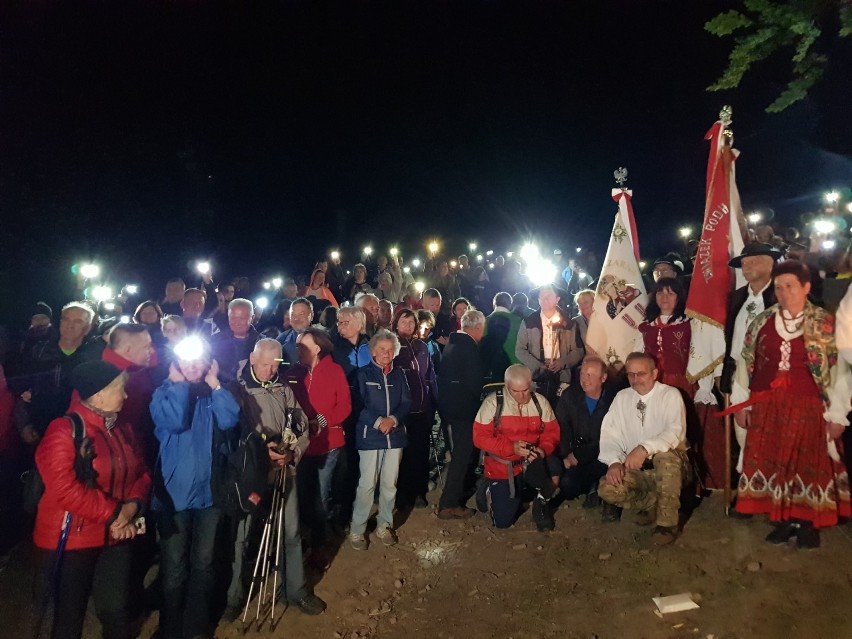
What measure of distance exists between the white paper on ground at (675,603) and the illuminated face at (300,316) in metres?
4.36

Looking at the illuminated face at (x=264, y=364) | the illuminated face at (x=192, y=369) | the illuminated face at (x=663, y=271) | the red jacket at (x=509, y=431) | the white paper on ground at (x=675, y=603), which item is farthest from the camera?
the illuminated face at (x=663, y=271)

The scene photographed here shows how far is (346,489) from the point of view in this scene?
6.57 m

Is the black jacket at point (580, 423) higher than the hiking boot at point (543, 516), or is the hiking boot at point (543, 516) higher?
the black jacket at point (580, 423)

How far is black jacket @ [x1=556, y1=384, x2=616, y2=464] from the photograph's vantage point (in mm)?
6441

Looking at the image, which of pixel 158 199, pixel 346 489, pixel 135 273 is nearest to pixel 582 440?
pixel 346 489

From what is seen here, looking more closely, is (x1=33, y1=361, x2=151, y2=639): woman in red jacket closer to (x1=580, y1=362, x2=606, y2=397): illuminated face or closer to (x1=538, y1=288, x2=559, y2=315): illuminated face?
(x1=580, y1=362, x2=606, y2=397): illuminated face

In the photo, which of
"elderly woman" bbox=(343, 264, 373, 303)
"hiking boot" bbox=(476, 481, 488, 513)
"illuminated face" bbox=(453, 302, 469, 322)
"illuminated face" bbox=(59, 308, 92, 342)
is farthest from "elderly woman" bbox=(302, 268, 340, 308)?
"hiking boot" bbox=(476, 481, 488, 513)

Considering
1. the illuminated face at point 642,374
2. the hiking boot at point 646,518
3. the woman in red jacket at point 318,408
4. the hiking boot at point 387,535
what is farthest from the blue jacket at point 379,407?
the hiking boot at point 646,518

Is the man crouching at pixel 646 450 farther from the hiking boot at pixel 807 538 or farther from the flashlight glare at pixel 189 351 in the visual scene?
the flashlight glare at pixel 189 351

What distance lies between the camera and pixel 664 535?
5.39 metres

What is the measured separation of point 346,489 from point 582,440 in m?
2.59

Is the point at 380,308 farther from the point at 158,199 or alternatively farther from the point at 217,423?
the point at 158,199

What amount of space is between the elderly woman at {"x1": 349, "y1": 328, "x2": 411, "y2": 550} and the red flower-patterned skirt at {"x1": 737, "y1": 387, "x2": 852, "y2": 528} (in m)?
3.15

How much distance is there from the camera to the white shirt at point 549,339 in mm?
7773
